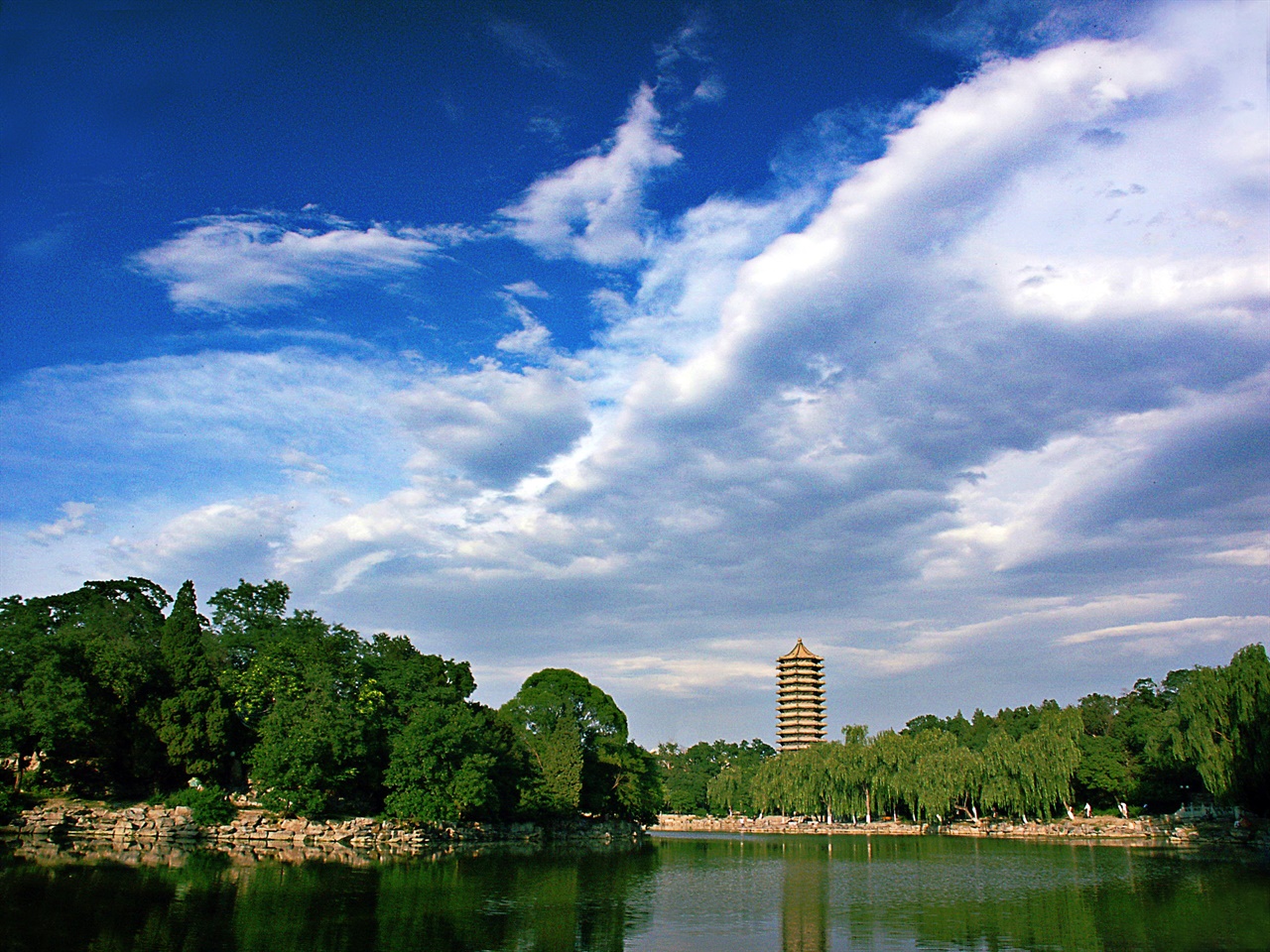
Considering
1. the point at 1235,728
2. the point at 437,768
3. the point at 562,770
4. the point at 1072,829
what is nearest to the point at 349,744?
the point at 437,768

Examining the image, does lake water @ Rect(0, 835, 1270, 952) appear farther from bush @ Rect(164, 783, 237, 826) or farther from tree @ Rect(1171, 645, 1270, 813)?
tree @ Rect(1171, 645, 1270, 813)

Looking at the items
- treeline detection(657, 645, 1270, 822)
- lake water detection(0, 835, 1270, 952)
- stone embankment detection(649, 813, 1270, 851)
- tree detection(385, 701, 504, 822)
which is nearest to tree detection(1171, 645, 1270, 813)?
treeline detection(657, 645, 1270, 822)

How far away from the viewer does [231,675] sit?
137 feet

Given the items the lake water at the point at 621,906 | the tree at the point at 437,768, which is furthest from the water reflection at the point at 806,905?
the tree at the point at 437,768

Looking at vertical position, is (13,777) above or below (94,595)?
below

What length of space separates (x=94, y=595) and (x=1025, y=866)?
48.3 metres

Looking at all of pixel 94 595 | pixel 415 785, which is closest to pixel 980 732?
pixel 415 785

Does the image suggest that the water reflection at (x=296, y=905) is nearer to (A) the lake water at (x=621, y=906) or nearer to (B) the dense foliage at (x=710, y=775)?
(A) the lake water at (x=621, y=906)

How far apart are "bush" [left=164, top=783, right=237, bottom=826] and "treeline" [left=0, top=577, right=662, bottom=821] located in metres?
1.28

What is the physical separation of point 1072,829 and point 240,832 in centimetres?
5265

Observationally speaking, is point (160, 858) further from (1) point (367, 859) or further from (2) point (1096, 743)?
(2) point (1096, 743)

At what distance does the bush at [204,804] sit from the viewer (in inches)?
1430

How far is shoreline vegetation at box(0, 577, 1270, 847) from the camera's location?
36.4 m

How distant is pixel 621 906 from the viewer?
23156mm
